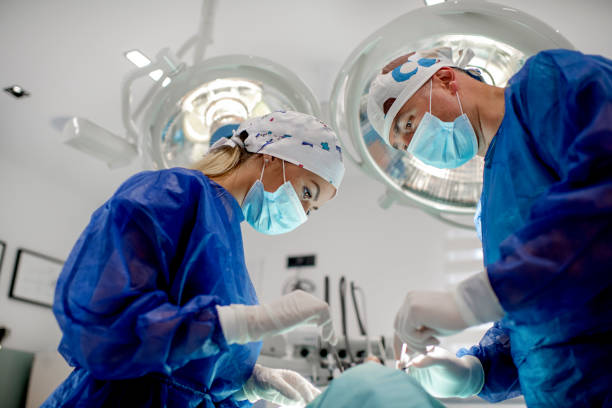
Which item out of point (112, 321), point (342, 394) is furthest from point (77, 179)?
point (342, 394)

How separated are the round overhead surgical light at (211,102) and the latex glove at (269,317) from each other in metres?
0.91

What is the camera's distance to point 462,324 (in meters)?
0.88

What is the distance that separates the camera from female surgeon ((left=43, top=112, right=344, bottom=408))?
0.90 m

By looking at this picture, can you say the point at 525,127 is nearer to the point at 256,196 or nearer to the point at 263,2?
the point at 256,196

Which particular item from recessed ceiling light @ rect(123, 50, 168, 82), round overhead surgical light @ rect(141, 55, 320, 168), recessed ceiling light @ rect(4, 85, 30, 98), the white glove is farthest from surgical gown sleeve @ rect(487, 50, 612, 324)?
recessed ceiling light @ rect(4, 85, 30, 98)

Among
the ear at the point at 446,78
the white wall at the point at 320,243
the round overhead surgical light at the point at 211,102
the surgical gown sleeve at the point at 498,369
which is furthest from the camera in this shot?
the white wall at the point at 320,243

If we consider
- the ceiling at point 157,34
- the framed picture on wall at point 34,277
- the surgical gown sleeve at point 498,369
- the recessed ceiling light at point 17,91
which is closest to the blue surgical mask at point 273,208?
the surgical gown sleeve at point 498,369

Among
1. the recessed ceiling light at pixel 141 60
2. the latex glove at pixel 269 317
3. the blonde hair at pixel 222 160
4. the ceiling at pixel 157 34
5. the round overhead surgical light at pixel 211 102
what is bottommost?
the latex glove at pixel 269 317

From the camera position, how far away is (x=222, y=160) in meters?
1.39

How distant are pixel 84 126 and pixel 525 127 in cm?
167

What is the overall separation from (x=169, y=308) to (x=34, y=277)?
9.49 feet

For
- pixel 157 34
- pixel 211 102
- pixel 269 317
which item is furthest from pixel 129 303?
pixel 157 34

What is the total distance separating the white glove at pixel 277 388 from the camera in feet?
4.06

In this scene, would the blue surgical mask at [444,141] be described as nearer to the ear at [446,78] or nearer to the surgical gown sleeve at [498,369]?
the ear at [446,78]
